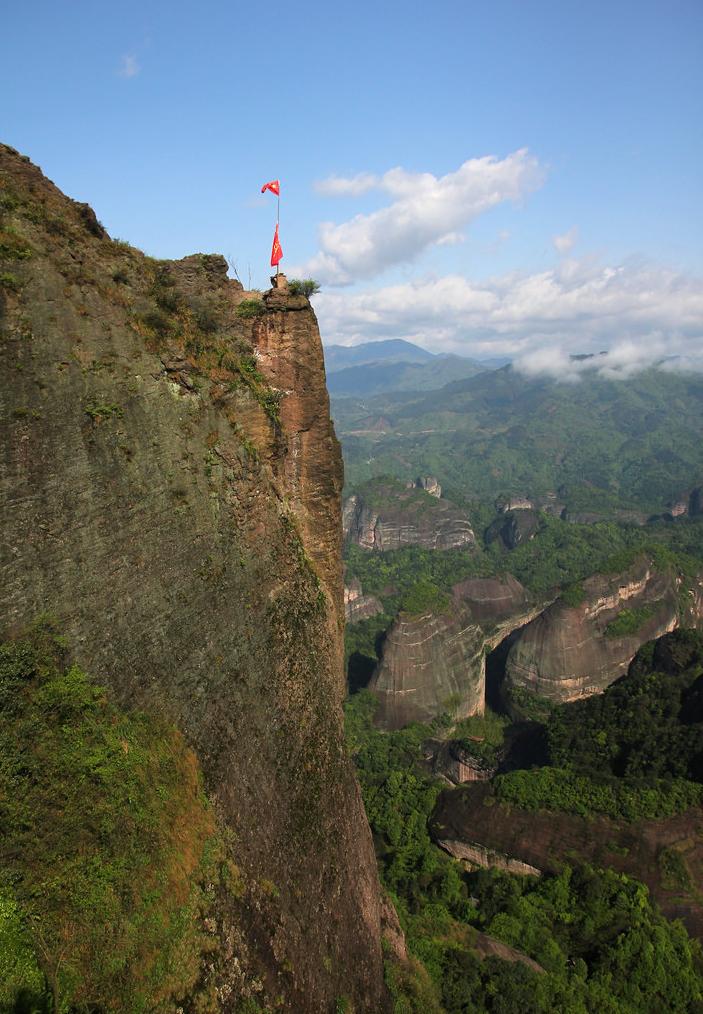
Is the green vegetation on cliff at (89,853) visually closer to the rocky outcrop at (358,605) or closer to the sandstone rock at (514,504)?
the rocky outcrop at (358,605)

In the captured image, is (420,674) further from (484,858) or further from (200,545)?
(200,545)

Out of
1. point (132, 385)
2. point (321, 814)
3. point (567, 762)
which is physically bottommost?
point (567, 762)

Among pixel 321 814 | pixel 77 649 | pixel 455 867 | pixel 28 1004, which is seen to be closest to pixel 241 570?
pixel 77 649

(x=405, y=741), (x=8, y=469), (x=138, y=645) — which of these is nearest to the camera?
(x=8, y=469)

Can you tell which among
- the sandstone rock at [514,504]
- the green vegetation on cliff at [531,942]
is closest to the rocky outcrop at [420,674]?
the green vegetation on cliff at [531,942]

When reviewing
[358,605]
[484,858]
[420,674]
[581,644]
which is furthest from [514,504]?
[484,858]

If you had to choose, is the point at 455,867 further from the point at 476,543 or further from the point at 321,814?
the point at 476,543
